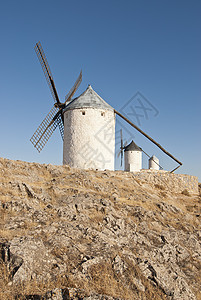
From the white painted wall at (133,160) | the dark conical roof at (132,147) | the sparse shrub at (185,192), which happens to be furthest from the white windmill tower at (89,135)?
the dark conical roof at (132,147)

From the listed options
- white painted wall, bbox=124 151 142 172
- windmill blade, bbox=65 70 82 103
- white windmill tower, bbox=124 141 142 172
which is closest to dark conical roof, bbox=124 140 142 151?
white windmill tower, bbox=124 141 142 172

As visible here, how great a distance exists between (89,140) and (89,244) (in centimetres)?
1223

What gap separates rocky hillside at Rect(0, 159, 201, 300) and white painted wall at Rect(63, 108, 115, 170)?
648 centimetres

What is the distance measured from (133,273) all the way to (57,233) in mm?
2246

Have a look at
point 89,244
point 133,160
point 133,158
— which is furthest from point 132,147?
point 89,244

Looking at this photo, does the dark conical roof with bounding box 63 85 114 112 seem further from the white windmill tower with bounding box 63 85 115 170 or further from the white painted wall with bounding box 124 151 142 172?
the white painted wall with bounding box 124 151 142 172

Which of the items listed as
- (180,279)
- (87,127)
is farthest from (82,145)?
(180,279)

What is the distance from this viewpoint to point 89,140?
1838cm

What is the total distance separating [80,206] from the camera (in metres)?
9.15

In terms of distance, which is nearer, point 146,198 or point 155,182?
point 146,198

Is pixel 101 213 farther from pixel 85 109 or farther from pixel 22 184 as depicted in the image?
pixel 85 109

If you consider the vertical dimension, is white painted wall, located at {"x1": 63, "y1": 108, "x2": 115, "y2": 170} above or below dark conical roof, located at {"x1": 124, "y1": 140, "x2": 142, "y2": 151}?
below

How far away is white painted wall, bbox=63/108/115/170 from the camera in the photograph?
18.4 meters

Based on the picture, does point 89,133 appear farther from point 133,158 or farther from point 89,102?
point 133,158
